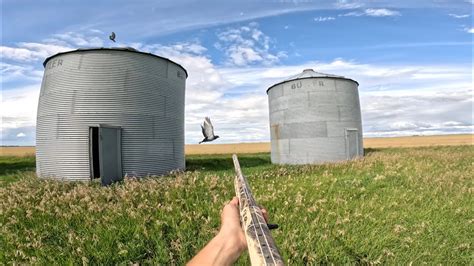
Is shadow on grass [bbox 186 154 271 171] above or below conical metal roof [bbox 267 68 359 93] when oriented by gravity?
below

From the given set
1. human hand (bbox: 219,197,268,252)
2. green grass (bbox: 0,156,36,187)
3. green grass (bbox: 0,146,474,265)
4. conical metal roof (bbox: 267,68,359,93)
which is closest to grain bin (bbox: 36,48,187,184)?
green grass (bbox: 0,156,36,187)

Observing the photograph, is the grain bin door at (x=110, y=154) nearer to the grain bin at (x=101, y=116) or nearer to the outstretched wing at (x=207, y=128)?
the grain bin at (x=101, y=116)

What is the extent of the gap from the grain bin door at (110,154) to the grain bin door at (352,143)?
15837 millimetres

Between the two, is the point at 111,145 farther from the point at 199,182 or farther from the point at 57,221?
the point at 57,221

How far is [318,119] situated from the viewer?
23203mm

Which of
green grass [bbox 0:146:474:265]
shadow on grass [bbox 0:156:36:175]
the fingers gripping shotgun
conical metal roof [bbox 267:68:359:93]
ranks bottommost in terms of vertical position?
green grass [bbox 0:146:474:265]

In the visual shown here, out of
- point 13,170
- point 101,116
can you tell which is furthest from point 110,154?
point 13,170

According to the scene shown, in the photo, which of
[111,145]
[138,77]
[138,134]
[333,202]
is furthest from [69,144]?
[333,202]

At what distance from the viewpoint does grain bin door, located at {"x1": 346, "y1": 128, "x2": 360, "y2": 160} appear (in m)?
23.7

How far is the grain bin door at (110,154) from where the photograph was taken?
15.1 meters

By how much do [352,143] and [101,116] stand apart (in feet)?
56.8

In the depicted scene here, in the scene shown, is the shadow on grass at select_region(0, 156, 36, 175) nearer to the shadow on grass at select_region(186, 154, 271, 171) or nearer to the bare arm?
the shadow on grass at select_region(186, 154, 271, 171)

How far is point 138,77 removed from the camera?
16.4 m

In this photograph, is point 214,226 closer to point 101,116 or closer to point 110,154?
point 110,154
